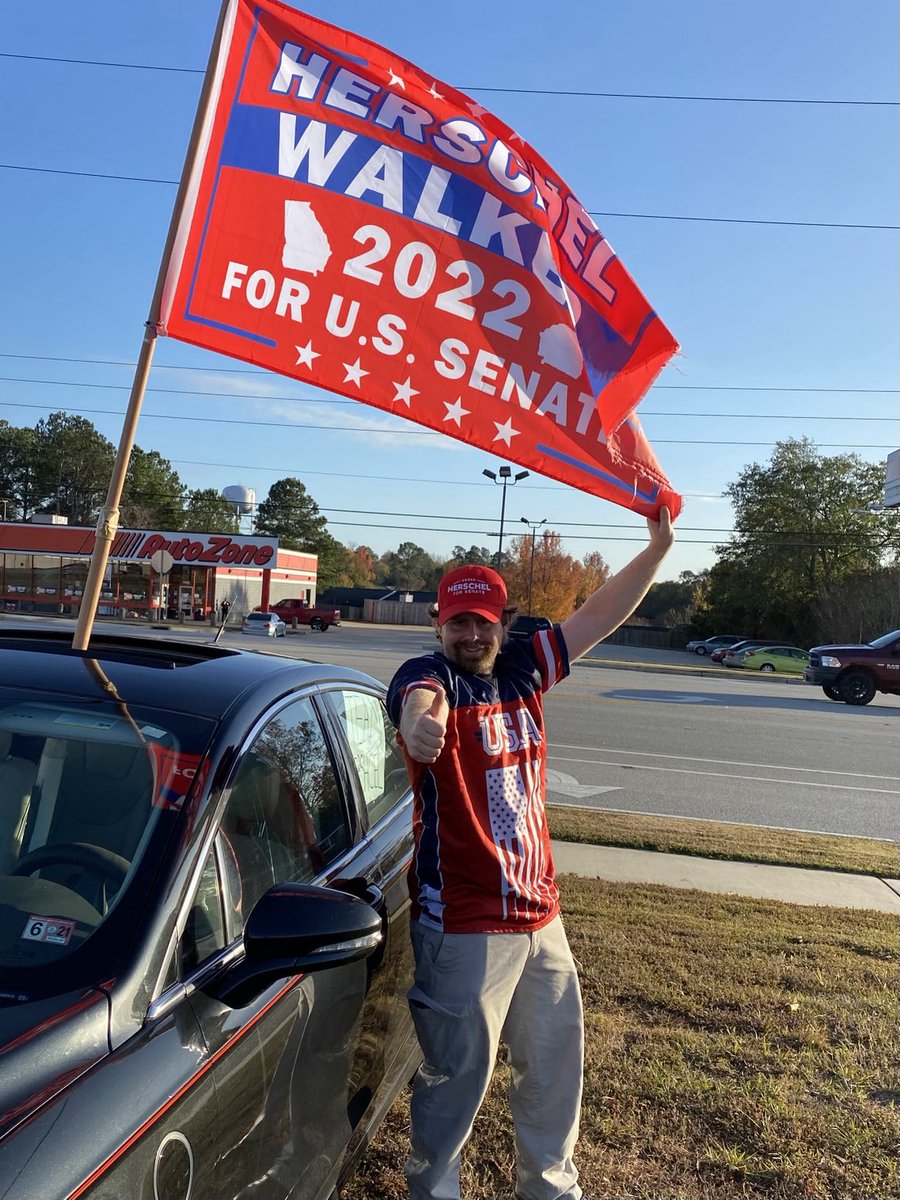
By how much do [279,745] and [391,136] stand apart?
245cm

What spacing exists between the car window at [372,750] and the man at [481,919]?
51 centimetres

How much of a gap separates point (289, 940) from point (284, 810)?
71 centimetres

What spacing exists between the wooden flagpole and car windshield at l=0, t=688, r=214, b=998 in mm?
568

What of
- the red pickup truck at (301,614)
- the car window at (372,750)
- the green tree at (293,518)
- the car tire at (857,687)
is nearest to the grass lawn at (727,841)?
the car window at (372,750)

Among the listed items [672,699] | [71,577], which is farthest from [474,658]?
[71,577]

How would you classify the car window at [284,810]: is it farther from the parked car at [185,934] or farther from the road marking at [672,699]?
the road marking at [672,699]

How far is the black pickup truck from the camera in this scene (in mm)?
21906

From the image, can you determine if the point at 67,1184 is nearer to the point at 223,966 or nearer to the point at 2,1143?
the point at 2,1143

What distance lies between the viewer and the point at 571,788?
9523 millimetres

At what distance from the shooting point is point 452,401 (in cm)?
341

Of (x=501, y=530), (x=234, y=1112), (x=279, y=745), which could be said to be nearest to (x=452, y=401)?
(x=279, y=745)

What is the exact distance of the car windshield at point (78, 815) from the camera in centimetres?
182

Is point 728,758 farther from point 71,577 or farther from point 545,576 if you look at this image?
point 545,576

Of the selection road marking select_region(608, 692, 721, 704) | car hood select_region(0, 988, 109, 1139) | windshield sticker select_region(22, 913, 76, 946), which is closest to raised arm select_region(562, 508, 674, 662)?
windshield sticker select_region(22, 913, 76, 946)
